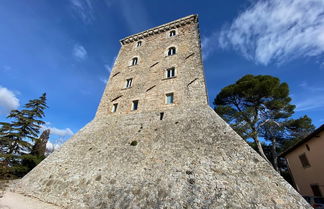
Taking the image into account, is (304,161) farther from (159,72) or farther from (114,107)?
(114,107)

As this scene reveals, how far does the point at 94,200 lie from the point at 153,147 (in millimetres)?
3544

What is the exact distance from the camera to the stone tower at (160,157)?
5.08m

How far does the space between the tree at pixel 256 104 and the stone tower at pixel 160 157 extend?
7.13 metres

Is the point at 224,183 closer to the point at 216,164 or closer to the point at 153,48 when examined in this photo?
the point at 216,164

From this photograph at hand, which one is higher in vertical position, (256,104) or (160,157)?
(256,104)

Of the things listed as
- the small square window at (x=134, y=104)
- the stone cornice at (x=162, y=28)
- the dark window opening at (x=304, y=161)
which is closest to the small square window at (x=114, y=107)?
the small square window at (x=134, y=104)

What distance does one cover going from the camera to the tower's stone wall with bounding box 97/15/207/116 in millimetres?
10461

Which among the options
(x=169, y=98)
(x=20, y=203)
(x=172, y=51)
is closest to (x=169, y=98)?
(x=169, y=98)

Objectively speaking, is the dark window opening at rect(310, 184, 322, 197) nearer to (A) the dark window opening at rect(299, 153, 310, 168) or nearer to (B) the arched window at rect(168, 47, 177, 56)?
(A) the dark window opening at rect(299, 153, 310, 168)

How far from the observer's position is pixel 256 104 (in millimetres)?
14844

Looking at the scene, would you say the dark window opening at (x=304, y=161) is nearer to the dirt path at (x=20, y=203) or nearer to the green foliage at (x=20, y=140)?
the dirt path at (x=20, y=203)

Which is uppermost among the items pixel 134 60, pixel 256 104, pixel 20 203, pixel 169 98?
pixel 134 60

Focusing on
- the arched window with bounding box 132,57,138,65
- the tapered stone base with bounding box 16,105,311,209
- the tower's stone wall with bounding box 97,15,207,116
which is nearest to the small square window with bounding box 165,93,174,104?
the tower's stone wall with bounding box 97,15,207,116

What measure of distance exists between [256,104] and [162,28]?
13910 mm
